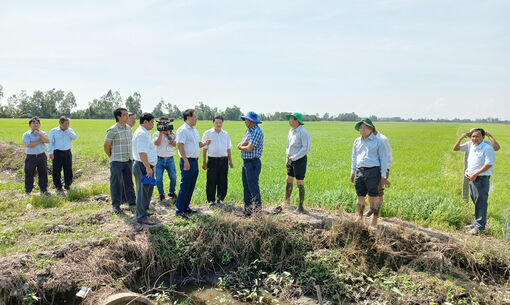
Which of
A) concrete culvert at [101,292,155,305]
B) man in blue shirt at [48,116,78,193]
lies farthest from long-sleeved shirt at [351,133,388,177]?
man in blue shirt at [48,116,78,193]

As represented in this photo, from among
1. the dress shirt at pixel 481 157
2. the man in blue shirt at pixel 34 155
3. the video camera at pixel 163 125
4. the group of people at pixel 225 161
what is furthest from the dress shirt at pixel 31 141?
the dress shirt at pixel 481 157

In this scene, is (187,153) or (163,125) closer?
(187,153)

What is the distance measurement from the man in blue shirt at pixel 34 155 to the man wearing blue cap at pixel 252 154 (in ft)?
18.2

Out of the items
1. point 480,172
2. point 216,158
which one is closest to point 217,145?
point 216,158

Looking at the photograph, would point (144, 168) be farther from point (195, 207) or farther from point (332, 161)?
point (332, 161)

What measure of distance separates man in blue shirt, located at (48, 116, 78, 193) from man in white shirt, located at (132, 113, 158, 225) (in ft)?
12.5

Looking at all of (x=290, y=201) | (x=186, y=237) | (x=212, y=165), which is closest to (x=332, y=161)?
(x=290, y=201)

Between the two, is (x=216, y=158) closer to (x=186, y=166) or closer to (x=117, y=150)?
(x=186, y=166)

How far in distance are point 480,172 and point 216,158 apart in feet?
16.1

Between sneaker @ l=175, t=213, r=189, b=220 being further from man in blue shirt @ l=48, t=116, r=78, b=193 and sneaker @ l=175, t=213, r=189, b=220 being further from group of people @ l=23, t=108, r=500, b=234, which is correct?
man in blue shirt @ l=48, t=116, r=78, b=193

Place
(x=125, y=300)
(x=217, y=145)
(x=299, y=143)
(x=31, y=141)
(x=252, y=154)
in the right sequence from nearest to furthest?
(x=125, y=300) → (x=252, y=154) → (x=299, y=143) → (x=217, y=145) → (x=31, y=141)

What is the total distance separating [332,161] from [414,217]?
26.1ft

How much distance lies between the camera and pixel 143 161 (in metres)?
5.32

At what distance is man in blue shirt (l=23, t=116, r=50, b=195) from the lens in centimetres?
808
